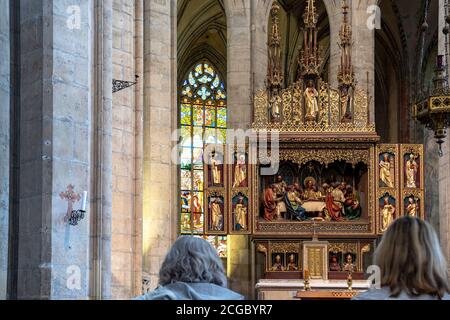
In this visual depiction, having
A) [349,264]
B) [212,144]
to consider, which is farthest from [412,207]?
[212,144]

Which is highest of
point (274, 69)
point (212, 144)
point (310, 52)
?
point (310, 52)

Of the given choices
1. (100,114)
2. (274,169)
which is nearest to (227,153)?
(274,169)

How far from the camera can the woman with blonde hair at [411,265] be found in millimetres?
3584

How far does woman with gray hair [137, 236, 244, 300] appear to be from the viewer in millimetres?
4012

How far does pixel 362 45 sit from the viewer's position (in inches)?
1008

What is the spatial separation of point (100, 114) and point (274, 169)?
8.37 m

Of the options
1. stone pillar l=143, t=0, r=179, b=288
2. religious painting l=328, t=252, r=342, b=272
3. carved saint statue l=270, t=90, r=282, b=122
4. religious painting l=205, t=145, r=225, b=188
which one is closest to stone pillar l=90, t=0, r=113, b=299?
stone pillar l=143, t=0, r=179, b=288

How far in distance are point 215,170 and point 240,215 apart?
1.06 meters

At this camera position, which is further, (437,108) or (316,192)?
(316,192)

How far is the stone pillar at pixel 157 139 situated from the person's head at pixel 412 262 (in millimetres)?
16148

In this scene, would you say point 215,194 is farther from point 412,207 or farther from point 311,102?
point 412,207

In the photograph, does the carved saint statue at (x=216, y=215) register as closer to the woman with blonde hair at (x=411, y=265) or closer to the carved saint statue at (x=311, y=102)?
the carved saint statue at (x=311, y=102)
